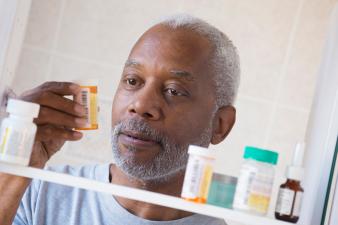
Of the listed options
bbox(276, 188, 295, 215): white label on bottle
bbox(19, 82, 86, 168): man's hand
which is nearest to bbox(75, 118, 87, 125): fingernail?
bbox(19, 82, 86, 168): man's hand

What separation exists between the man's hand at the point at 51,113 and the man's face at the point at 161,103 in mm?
117

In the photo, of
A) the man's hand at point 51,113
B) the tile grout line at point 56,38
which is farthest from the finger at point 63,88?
the tile grout line at point 56,38

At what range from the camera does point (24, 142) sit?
626 mm

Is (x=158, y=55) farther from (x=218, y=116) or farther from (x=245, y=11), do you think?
(x=245, y=11)

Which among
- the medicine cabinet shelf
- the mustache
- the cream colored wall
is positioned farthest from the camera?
the cream colored wall

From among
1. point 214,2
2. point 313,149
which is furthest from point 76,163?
point 313,149

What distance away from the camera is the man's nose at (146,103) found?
2.84ft

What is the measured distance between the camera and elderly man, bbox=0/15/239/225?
0.88 meters

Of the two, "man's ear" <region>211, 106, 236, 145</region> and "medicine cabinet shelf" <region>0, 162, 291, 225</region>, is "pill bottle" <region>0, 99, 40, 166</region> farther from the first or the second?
"man's ear" <region>211, 106, 236, 145</region>

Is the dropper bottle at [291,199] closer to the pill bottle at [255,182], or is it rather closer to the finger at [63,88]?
the pill bottle at [255,182]

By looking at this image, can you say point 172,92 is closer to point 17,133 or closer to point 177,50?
point 177,50

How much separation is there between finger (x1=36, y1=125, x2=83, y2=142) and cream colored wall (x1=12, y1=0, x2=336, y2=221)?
1.15 ft

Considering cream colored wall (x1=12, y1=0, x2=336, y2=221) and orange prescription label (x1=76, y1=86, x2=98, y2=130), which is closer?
orange prescription label (x1=76, y1=86, x2=98, y2=130)

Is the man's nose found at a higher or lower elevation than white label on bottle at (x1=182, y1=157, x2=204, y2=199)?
higher
